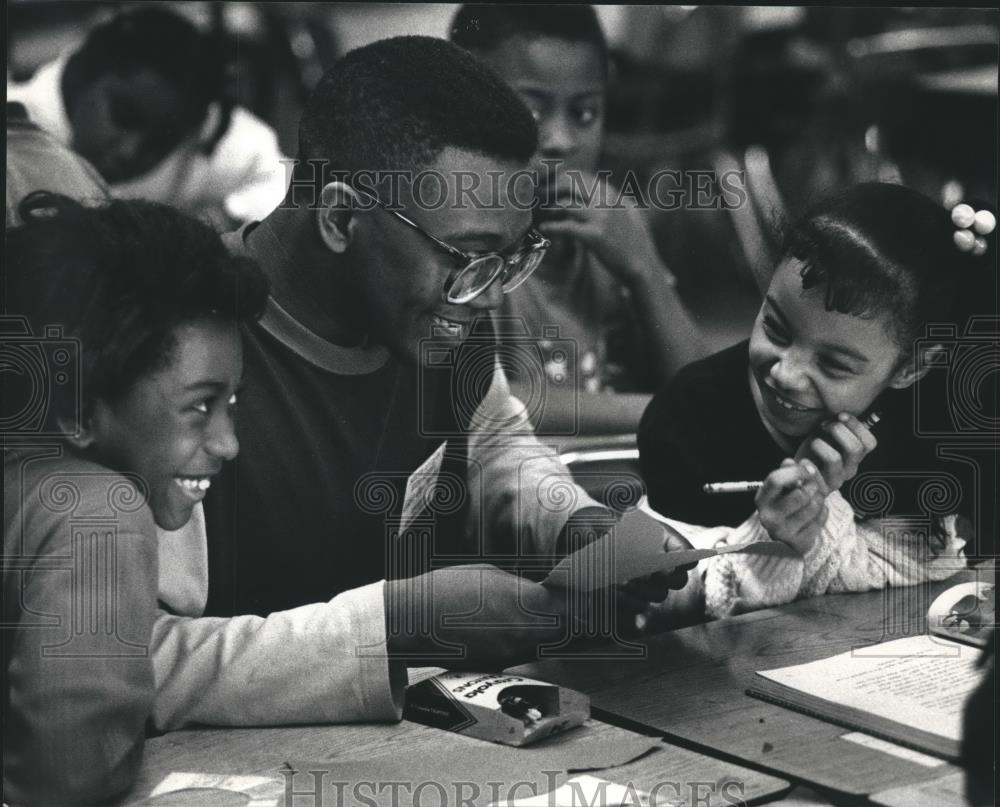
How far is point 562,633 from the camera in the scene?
7.58 ft

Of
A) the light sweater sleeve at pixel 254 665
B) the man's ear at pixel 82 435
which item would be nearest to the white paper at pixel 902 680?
the light sweater sleeve at pixel 254 665

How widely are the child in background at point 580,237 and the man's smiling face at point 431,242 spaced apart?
3.3 inches

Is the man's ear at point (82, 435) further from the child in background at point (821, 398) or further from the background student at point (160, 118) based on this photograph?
the child in background at point (821, 398)

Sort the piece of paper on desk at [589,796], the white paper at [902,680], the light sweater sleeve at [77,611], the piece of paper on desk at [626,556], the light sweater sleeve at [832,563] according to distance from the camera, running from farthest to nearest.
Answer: the light sweater sleeve at [832,563] → the piece of paper on desk at [626,556] → the white paper at [902,680] → the light sweater sleeve at [77,611] → the piece of paper on desk at [589,796]

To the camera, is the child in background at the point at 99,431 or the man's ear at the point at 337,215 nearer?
the child in background at the point at 99,431

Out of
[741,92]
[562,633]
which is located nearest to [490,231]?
[741,92]

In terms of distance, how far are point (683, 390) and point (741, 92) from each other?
583mm

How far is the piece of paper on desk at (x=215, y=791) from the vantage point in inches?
73.4

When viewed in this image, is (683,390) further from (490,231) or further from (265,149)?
(265,149)

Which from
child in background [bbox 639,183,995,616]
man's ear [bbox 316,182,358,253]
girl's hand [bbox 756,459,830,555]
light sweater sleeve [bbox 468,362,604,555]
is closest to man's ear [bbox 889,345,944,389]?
child in background [bbox 639,183,995,616]

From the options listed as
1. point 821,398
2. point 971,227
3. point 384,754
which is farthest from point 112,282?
point 971,227

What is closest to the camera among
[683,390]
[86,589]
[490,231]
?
[86,589]

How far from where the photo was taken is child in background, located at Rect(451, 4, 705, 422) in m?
2.21

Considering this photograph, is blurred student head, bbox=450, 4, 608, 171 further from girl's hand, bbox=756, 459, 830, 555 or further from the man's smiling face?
girl's hand, bbox=756, 459, 830, 555
